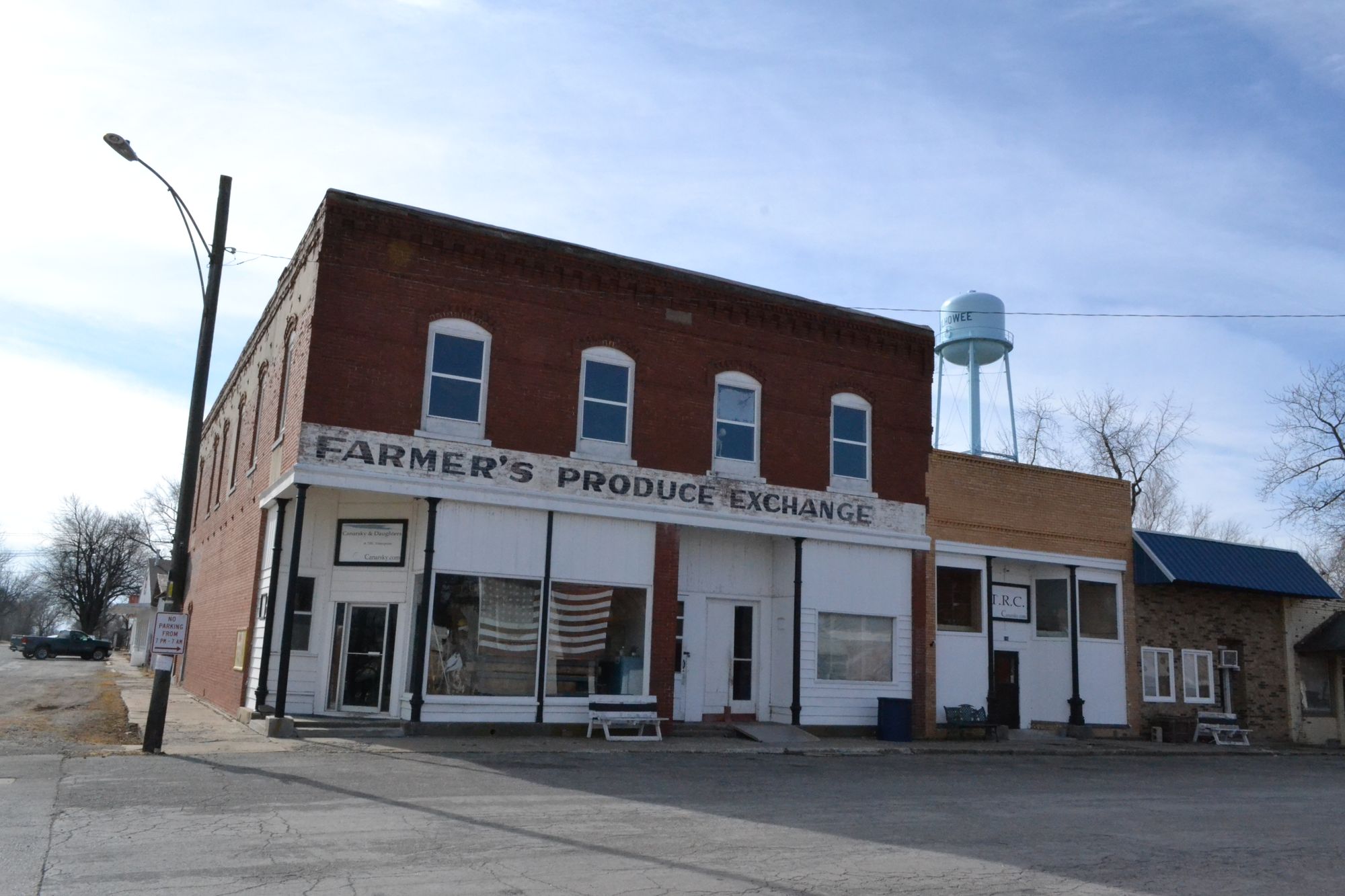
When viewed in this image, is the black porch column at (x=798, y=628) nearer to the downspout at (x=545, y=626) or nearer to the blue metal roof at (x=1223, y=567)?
the downspout at (x=545, y=626)

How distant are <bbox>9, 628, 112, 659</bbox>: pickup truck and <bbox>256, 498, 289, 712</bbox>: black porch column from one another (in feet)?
161

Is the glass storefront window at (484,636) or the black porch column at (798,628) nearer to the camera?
the glass storefront window at (484,636)

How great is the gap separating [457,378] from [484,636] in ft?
14.6

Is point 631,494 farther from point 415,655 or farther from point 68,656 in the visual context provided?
point 68,656

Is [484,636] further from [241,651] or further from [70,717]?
[70,717]

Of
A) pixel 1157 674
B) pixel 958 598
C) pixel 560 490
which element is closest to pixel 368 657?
pixel 560 490

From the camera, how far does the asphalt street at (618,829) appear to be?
833cm

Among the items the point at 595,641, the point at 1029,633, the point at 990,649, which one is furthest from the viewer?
the point at 1029,633

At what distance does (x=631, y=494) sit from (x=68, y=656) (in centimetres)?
5798

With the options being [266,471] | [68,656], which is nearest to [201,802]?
[266,471]

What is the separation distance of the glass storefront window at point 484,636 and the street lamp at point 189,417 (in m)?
4.22

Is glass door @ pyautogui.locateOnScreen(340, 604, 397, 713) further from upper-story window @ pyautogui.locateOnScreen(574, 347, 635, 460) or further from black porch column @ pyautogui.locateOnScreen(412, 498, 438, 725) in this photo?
upper-story window @ pyautogui.locateOnScreen(574, 347, 635, 460)

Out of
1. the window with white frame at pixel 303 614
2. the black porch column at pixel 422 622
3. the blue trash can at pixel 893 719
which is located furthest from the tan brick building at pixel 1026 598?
the window with white frame at pixel 303 614

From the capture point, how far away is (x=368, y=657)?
19.2m
